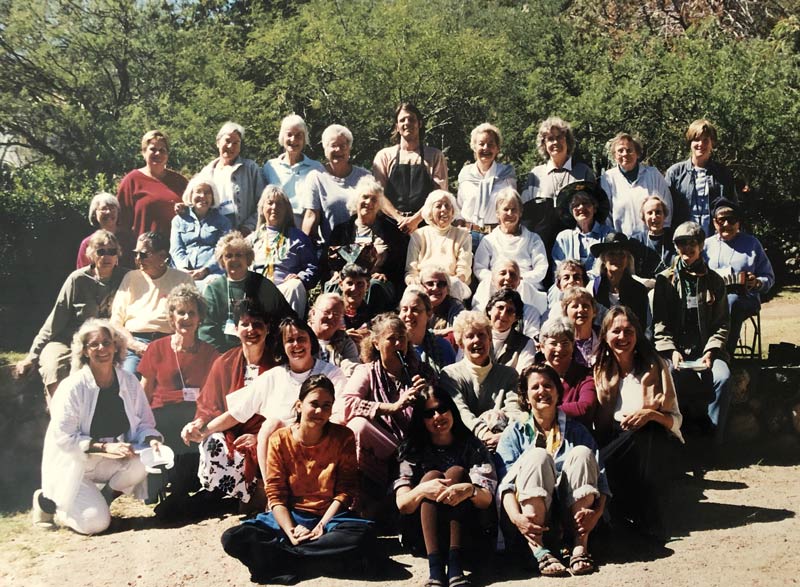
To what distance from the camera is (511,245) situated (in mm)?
5988

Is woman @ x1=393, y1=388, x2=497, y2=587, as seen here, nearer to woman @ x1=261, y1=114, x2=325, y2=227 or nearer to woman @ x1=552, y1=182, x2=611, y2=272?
woman @ x1=552, y1=182, x2=611, y2=272

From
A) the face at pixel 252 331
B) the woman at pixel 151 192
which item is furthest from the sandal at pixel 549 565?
the woman at pixel 151 192

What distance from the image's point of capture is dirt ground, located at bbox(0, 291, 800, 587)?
4.69 metres

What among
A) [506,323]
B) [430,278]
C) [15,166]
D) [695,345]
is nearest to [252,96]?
[15,166]

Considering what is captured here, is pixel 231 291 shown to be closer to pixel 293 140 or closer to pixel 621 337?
pixel 293 140

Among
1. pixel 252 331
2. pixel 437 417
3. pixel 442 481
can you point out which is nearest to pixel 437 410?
pixel 437 417

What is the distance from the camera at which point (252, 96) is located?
291 inches

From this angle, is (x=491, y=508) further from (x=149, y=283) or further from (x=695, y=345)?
(x=149, y=283)

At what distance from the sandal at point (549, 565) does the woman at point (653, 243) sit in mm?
2122

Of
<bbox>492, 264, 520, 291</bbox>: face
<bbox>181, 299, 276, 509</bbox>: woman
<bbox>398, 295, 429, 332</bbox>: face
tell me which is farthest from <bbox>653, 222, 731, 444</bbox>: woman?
<bbox>181, 299, 276, 509</bbox>: woman

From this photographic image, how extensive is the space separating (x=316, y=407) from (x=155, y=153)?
111 inches

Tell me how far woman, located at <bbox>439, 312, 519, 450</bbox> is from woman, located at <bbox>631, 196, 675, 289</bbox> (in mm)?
1461

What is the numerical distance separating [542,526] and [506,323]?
3.69 feet

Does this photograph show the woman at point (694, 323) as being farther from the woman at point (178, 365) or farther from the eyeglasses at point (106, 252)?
the eyeglasses at point (106, 252)
